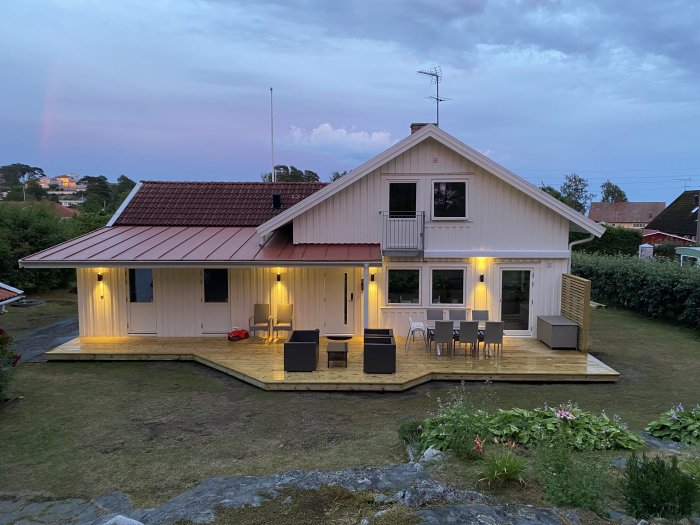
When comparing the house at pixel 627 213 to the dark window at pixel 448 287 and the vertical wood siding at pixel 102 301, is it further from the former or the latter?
the vertical wood siding at pixel 102 301

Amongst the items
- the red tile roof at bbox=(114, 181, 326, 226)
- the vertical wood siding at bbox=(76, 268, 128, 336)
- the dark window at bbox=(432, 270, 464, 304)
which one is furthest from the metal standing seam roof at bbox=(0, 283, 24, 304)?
the dark window at bbox=(432, 270, 464, 304)

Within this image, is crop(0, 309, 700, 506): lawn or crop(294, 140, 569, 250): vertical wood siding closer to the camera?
crop(0, 309, 700, 506): lawn

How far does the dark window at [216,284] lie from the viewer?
12.2 m

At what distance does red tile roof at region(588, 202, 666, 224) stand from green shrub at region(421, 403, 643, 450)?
76656 mm

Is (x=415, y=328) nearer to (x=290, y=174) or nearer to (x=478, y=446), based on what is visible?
(x=478, y=446)

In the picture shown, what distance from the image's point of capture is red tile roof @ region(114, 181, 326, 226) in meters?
14.1

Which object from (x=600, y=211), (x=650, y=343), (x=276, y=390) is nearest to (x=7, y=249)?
(x=276, y=390)

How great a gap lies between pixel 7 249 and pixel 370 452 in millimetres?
19978

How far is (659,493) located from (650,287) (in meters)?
13.9

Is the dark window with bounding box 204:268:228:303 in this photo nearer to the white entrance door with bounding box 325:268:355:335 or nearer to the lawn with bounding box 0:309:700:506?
the lawn with bounding box 0:309:700:506

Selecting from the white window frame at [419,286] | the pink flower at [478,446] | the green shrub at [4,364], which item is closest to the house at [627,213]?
the white window frame at [419,286]

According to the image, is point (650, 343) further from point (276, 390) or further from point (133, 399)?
point (133, 399)

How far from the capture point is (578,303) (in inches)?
431

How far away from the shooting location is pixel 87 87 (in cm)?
2006
